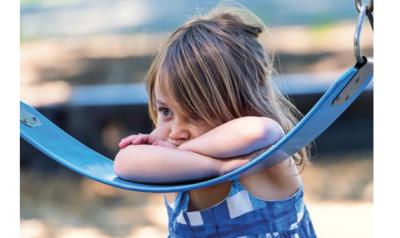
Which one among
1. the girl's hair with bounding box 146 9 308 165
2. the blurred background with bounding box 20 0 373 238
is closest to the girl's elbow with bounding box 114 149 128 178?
the girl's hair with bounding box 146 9 308 165

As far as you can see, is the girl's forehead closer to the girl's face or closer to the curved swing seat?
the girl's face

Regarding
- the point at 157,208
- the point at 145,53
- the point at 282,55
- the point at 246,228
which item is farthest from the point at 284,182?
the point at 145,53

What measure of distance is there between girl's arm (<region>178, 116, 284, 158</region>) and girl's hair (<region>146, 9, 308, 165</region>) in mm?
67

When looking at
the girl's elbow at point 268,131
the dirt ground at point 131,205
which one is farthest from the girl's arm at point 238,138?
the dirt ground at point 131,205

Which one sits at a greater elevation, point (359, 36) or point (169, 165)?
point (359, 36)

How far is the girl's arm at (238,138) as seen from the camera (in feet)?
3.56

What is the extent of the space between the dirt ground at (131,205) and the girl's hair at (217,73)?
134cm

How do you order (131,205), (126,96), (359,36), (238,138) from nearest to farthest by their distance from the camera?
(359,36) < (238,138) < (131,205) < (126,96)

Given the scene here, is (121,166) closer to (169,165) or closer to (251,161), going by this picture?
(169,165)

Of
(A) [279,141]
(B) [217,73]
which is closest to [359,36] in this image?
(A) [279,141]

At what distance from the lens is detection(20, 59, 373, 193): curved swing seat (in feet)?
3.28

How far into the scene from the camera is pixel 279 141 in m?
1.01

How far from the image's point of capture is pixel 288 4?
164 inches

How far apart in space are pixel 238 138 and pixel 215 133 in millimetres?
36
